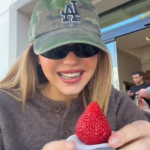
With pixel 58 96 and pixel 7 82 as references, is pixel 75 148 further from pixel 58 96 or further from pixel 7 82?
pixel 7 82

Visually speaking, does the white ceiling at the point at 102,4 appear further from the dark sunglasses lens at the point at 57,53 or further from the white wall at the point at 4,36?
→ the dark sunglasses lens at the point at 57,53

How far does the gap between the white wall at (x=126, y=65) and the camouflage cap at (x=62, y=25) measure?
4640mm

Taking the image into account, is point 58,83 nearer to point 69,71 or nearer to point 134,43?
point 69,71

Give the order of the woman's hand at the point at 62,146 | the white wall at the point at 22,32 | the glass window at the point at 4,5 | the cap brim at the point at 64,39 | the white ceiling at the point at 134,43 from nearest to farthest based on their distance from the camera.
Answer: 1. the woman's hand at the point at 62,146
2. the cap brim at the point at 64,39
3. the white wall at the point at 22,32
4. the glass window at the point at 4,5
5. the white ceiling at the point at 134,43

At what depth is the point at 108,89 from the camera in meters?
1.05

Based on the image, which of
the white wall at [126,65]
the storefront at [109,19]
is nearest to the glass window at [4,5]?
the storefront at [109,19]

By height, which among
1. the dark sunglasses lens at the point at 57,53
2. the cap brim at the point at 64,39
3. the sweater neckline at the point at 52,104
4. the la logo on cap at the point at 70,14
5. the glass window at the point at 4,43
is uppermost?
the glass window at the point at 4,43

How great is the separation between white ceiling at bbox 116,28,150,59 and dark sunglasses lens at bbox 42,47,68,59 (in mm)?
3659

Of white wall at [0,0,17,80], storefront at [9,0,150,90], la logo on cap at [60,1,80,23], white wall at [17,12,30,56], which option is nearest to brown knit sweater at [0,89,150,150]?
la logo on cap at [60,1,80,23]

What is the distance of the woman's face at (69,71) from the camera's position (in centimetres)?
84

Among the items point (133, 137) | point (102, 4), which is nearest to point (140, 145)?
point (133, 137)

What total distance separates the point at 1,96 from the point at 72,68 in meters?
0.36

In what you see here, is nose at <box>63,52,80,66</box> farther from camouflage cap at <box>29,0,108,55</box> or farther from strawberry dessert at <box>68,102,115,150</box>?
strawberry dessert at <box>68,102,115,150</box>

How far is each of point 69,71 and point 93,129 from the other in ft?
1.02
